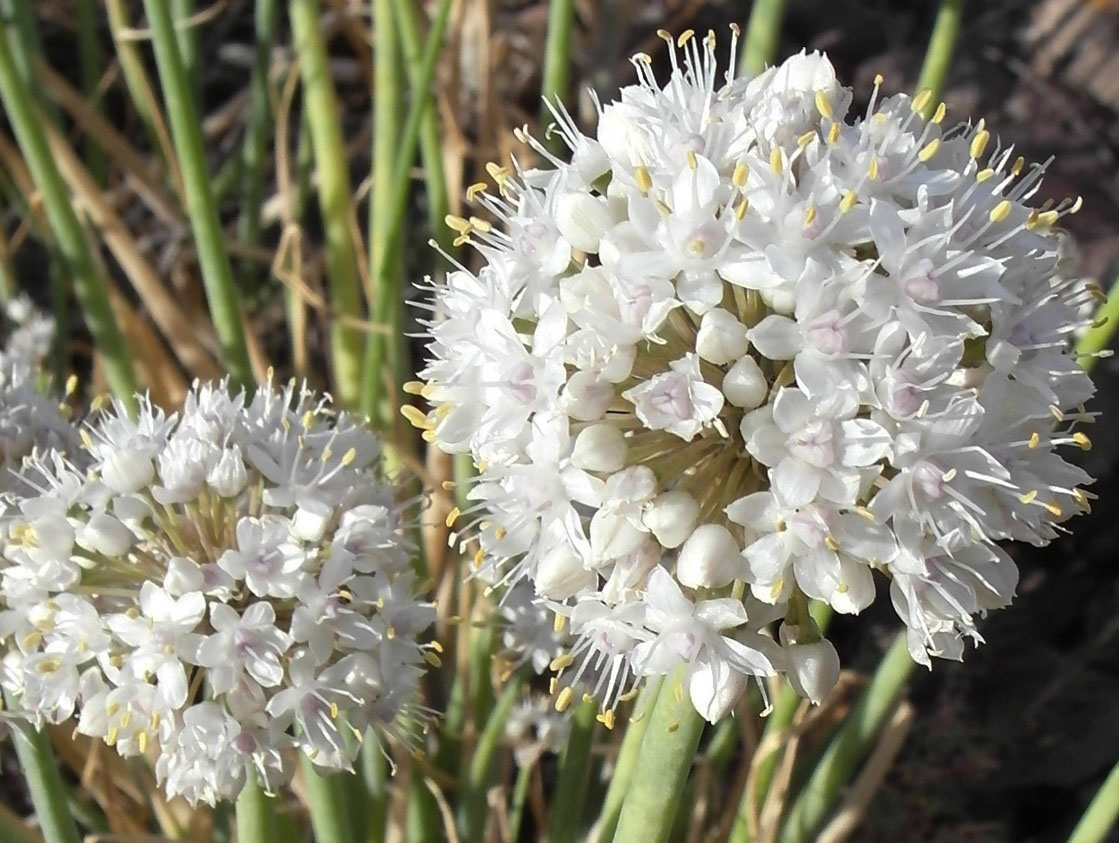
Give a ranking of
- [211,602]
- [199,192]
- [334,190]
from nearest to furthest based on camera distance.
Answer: [211,602] → [199,192] → [334,190]

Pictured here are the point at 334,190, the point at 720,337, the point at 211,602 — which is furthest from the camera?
the point at 334,190

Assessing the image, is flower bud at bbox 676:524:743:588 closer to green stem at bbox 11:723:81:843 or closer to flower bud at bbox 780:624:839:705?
flower bud at bbox 780:624:839:705

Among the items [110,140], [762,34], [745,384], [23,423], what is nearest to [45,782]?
[23,423]

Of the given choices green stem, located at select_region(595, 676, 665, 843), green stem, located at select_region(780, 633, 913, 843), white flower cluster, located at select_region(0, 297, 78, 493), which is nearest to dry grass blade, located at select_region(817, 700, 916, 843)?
green stem, located at select_region(780, 633, 913, 843)

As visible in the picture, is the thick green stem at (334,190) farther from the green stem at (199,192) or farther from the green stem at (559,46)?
the green stem at (559,46)

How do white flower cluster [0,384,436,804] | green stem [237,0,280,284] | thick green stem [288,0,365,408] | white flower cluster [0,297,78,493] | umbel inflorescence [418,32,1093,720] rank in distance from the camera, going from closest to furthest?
umbel inflorescence [418,32,1093,720] < white flower cluster [0,384,436,804] < white flower cluster [0,297,78,493] < thick green stem [288,0,365,408] < green stem [237,0,280,284]

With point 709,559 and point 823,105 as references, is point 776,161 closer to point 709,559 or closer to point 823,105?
point 823,105

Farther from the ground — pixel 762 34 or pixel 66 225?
pixel 762 34
